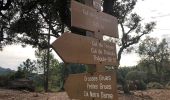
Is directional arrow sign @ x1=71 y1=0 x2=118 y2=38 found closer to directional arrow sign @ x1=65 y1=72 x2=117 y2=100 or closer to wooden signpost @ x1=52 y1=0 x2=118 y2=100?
wooden signpost @ x1=52 y1=0 x2=118 y2=100

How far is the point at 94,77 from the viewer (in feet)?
17.2

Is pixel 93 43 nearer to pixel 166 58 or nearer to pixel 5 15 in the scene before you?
pixel 5 15

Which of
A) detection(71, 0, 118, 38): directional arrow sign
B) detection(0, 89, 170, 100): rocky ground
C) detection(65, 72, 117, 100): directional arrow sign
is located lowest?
detection(0, 89, 170, 100): rocky ground

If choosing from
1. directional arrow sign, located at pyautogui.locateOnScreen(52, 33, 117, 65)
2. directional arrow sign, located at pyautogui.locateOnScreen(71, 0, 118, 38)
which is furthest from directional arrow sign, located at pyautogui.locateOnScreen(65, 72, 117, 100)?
directional arrow sign, located at pyautogui.locateOnScreen(71, 0, 118, 38)

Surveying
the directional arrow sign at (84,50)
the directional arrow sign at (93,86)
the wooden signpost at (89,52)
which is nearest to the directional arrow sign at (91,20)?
the wooden signpost at (89,52)

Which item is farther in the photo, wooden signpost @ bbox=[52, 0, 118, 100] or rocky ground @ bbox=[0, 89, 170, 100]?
rocky ground @ bbox=[0, 89, 170, 100]

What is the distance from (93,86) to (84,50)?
0.62 meters

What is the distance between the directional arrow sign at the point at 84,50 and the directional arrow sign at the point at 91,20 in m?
0.22

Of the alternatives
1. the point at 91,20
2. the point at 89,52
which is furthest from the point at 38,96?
the point at 89,52

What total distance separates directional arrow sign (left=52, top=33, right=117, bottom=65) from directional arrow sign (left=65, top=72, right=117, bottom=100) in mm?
316

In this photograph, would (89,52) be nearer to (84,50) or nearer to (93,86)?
(84,50)

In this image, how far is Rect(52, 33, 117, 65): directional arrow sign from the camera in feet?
16.0

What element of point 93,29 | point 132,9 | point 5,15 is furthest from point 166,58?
point 93,29

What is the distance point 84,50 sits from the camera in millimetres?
5246
